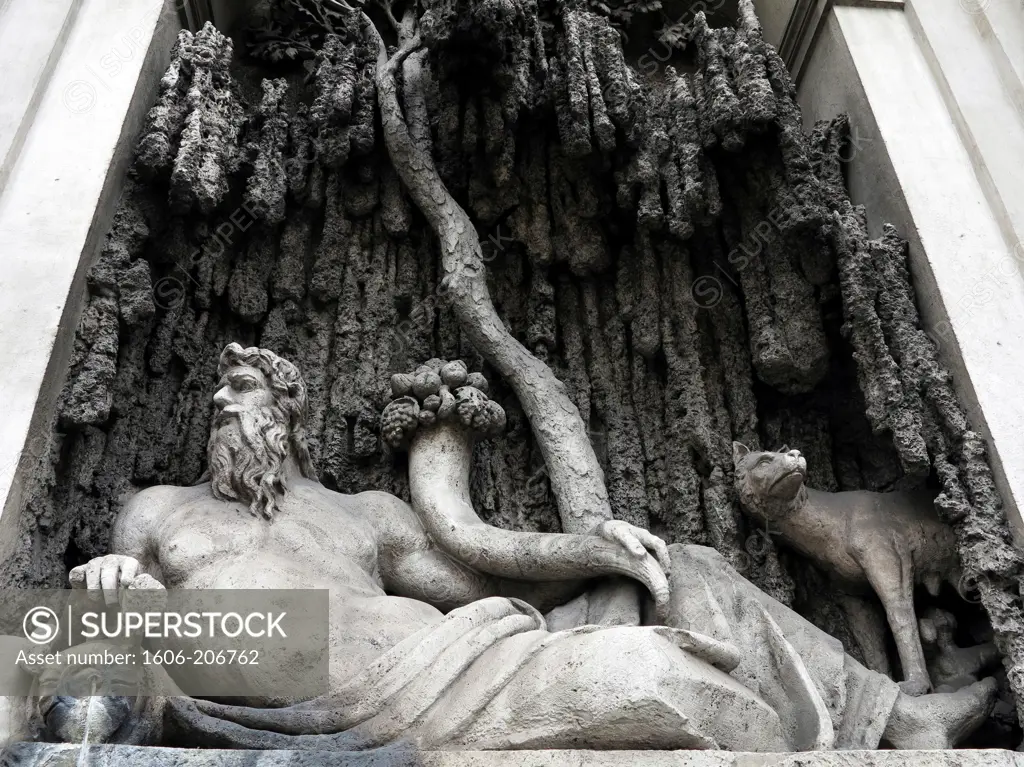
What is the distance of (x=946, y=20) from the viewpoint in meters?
3.69

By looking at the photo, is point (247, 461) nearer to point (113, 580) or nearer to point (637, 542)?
point (113, 580)

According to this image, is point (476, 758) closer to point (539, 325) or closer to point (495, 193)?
point (539, 325)

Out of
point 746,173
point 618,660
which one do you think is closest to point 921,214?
point 746,173

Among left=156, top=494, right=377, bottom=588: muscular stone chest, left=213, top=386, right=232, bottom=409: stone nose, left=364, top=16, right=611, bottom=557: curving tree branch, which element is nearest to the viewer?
left=156, top=494, right=377, bottom=588: muscular stone chest

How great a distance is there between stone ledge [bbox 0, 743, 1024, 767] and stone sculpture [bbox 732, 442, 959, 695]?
1.00 metres

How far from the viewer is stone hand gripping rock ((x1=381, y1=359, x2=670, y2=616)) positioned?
97.7 inches

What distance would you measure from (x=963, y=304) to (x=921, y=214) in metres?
0.39

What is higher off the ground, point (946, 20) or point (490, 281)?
point (946, 20)

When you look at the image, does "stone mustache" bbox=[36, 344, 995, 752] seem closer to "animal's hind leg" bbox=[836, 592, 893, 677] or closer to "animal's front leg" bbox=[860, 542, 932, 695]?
"animal's front leg" bbox=[860, 542, 932, 695]

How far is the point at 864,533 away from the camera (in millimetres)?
2809

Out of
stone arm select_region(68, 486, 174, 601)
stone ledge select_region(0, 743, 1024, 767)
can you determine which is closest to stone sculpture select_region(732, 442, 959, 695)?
stone ledge select_region(0, 743, 1024, 767)

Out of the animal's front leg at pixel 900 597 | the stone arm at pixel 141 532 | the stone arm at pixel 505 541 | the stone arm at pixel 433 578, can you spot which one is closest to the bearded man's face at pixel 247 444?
the stone arm at pixel 141 532

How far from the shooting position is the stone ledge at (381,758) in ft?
5.63

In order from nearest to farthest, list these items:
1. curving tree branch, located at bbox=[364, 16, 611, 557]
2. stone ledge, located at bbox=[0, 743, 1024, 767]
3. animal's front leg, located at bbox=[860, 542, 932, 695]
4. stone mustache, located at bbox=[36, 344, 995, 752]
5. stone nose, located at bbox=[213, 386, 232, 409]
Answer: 1. stone ledge, located at bbox=[0, 743, 1024, 767]
2. stone mustache, located at bbox=[36, 344, 995, 752]
3. animal's front leg, located at bbox=[860, 542, 932, 695]
4. stone nose, located at bbox=[213, 386, 232, 409]
5. curving tree branch, located at bbox=[364, 16, 611, 557]
